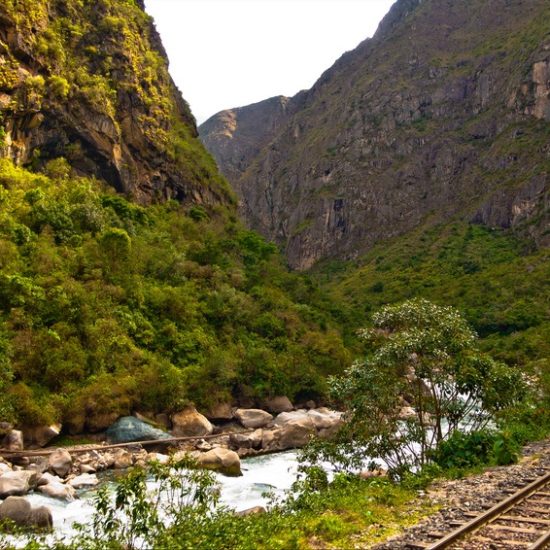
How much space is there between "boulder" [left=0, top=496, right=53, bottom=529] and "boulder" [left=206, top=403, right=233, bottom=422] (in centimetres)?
1750

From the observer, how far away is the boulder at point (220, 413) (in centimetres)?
3203

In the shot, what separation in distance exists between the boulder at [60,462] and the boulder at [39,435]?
329cm

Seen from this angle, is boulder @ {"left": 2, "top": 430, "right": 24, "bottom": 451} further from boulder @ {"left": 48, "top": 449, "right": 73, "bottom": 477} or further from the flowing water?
the flowing water

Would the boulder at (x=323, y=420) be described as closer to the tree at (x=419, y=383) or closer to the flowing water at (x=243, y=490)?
the flowing water at (x=243, y=490)

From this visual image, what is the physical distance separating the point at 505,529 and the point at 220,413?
24.3m

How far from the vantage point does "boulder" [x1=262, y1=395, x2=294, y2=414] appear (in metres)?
36.4

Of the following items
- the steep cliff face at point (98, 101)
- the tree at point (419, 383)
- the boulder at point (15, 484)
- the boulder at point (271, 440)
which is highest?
the steep cliff face at point (98, 101)

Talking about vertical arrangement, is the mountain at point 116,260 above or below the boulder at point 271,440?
above

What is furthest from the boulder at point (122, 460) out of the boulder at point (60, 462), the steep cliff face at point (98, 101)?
the steep cliff face at point (98, 101)

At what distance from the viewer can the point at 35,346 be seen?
27203mm

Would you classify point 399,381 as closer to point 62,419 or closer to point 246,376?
point 62,419

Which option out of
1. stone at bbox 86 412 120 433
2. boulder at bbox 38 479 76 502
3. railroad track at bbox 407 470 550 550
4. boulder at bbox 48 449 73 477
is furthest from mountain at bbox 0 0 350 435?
railroad track at bbox 407 470 550 550

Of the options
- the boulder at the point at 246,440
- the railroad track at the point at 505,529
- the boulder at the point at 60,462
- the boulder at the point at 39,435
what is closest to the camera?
the railroad track at the point at 505,529

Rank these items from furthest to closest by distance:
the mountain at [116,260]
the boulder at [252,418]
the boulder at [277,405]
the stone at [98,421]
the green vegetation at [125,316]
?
1. the boulder at [277,405]
2. the boulder at [252,418]
3. the mountain at [116,260]
4. the green vegetation at [125,316]
5. the stone at [98,421]
